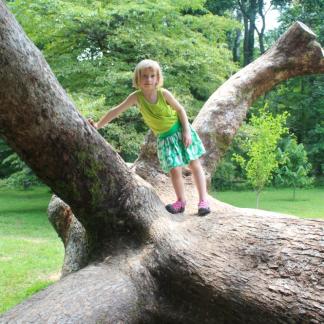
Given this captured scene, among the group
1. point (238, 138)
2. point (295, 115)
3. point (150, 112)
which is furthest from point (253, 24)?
point (150, 112)

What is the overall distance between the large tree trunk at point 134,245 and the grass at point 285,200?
454 inches

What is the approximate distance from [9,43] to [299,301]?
7.14 feet

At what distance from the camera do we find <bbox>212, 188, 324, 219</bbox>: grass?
1622 cm

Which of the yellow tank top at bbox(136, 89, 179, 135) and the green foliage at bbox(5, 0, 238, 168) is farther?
the green foliage at bbox(5, 0, 238, 168)

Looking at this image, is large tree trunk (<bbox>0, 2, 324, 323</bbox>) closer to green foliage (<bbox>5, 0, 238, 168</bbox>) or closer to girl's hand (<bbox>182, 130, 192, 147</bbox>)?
girl's hand (<bbox>182, 130, 192, 147</bbox>)

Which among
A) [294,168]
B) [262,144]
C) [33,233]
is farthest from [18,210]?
[294,168]

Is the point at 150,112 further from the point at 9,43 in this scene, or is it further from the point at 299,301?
the point at 299,301

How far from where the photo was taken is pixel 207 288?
3234mm

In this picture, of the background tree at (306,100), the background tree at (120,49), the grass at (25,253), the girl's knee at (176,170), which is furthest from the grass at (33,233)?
the background tree at (306,100)

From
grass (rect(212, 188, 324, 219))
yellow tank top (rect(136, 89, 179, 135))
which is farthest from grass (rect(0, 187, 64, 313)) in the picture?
grass (rect(212, 188, 324, 219))

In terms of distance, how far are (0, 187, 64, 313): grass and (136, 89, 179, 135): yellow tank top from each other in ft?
11.8

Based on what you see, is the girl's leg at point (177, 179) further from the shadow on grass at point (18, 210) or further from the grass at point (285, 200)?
the shadow on grass at point (18, 210)

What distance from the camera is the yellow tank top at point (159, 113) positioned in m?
3.96

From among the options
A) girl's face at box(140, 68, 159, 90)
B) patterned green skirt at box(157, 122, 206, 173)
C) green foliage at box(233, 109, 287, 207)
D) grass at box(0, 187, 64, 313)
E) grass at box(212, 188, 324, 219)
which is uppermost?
girl's face at box(140, 68, 159, 90)
